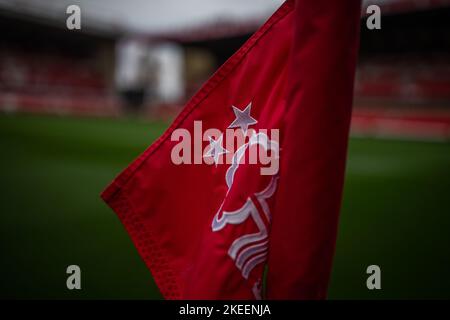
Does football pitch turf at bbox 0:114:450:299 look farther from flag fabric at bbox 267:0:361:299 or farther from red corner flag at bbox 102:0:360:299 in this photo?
flag fabric at bbox 267:0:361:299

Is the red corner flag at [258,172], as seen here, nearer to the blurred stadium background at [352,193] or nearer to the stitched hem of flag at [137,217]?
the stitched hem of flag at [137,217]

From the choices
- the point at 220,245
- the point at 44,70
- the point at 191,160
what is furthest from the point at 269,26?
the point at 44,70

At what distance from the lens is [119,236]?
88.7 inches

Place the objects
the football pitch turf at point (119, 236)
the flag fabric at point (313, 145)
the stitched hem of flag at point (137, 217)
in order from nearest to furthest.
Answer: the flag fabric at point (313, 145) → the stitched hem of flag at point (137, 217) → the football pitch turf at point (119, 236)

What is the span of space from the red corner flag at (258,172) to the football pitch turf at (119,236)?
2.42 ft

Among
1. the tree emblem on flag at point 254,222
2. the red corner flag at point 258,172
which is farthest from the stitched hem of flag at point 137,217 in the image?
the tree emblem on flag at point 254,222

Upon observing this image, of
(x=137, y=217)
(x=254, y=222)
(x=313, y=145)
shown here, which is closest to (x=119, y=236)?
(x=137, y=217)

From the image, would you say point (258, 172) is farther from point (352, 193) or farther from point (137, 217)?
point (352, 193)

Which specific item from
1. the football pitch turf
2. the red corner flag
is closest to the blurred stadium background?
the football pitch turf

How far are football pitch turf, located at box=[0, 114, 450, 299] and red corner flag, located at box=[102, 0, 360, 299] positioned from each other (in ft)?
2.42

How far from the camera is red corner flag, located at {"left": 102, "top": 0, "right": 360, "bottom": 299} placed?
76 cm

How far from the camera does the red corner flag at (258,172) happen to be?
2.50 feet

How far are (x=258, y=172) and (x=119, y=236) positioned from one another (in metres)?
1.66
